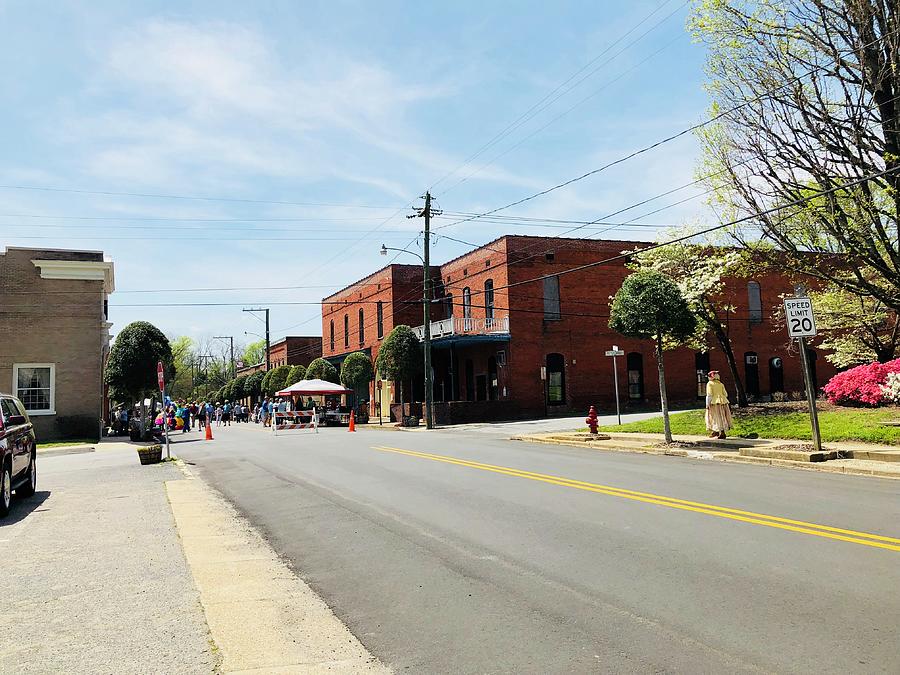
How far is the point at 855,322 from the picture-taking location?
23.8m

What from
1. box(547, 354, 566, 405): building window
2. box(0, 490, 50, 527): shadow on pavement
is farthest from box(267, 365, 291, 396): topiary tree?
box(0, 490, 50, 527): shadow on pavement

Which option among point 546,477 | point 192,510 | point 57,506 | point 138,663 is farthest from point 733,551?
point 57,506

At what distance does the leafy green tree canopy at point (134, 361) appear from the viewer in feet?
108

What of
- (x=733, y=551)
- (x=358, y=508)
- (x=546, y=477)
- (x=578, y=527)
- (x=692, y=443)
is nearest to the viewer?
(x=733, y=551)

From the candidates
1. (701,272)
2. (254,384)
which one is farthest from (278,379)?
(701,272)

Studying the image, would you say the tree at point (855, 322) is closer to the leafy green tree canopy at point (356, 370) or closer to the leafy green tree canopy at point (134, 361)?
the leafy green tree canopy at point (134, 361)

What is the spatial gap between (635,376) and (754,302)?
946cm

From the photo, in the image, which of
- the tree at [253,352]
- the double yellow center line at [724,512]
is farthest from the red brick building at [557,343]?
the tree at [253,352]

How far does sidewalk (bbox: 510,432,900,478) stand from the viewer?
44.8 feet

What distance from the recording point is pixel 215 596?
609 cm

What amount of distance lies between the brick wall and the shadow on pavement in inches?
729

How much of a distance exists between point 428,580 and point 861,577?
3534mm

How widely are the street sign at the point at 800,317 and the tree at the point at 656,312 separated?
3.99 metres

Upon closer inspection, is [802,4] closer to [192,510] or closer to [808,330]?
[808,330]
